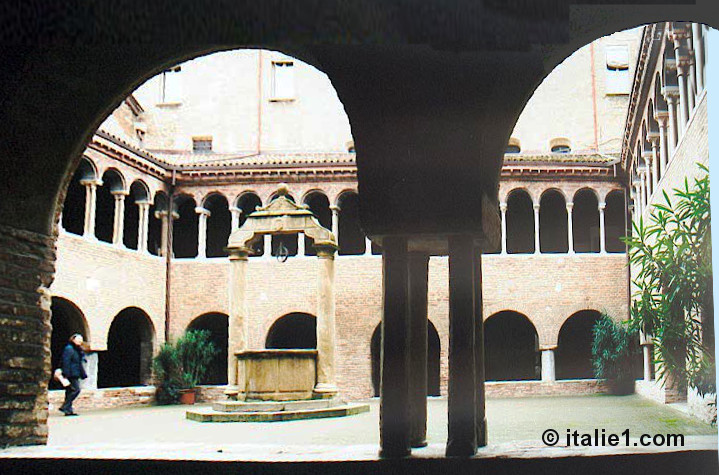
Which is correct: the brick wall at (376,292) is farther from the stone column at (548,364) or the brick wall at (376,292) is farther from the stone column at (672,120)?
the stone column at (672,120)

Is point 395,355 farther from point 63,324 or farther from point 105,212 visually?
point 105,212

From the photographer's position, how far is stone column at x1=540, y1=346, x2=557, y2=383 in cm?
2238

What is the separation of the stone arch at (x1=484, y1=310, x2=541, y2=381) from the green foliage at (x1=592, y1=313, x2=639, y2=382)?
125 inches

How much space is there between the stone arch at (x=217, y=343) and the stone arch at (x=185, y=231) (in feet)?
6.59

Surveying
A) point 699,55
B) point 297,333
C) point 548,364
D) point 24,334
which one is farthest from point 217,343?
point 24,334

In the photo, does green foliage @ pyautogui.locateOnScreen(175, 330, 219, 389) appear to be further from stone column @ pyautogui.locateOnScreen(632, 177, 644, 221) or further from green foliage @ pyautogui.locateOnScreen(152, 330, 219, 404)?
stone column @ pyautogui.locateOnScreen(632, 177, 644, 221)

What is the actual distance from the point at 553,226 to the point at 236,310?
11633 mm

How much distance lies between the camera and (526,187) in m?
23.2

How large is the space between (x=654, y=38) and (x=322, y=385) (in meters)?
8.12

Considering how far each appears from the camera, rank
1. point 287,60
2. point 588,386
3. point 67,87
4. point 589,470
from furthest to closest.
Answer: point 287,60 < point 588,386 < point 67,87 < point 589,470

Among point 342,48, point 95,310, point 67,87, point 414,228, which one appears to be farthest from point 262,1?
point 95,310

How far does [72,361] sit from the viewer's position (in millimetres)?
15836

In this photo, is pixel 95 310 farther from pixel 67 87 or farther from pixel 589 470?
pixel 589 470

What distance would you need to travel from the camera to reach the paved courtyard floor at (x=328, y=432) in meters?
6.25
